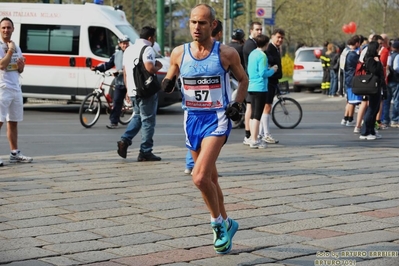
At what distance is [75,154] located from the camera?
13.2 m

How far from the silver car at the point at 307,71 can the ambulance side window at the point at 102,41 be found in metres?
12.9

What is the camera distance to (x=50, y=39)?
22.2 meters

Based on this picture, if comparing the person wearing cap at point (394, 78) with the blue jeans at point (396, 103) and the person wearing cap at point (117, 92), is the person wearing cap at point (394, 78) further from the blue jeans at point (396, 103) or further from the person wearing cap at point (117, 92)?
the person wearing cap at point (117, 92)

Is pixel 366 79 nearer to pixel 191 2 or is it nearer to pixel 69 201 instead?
pixel 69 201

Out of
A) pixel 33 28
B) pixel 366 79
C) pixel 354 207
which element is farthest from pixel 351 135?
pixel 33 28

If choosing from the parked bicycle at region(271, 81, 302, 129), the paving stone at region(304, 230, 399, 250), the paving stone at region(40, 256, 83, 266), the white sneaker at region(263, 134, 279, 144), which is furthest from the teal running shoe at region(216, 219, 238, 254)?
the parked bicycle at region(271, 81, 302, 129)

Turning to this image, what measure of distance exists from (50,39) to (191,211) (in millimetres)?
14367

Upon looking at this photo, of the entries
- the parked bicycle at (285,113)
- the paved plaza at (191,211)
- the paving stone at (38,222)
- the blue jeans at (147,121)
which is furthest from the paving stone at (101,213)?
the parked bicycle at (285,113)

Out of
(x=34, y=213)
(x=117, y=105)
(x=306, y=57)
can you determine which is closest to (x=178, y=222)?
(x=34, y=213)

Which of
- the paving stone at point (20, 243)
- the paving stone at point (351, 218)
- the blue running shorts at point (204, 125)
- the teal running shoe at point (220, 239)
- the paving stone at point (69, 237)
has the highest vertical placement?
the blue running shorts at point (204, 125)

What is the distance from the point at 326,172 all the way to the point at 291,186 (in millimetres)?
1263

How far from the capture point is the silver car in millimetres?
33344

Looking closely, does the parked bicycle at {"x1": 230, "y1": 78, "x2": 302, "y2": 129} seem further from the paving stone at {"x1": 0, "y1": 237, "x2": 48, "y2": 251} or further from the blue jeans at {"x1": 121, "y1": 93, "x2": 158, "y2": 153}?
the paving stone at {"x1": 0, "y1": 237, "x2": 48, "y2": 251}

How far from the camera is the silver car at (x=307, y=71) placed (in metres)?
33.3
